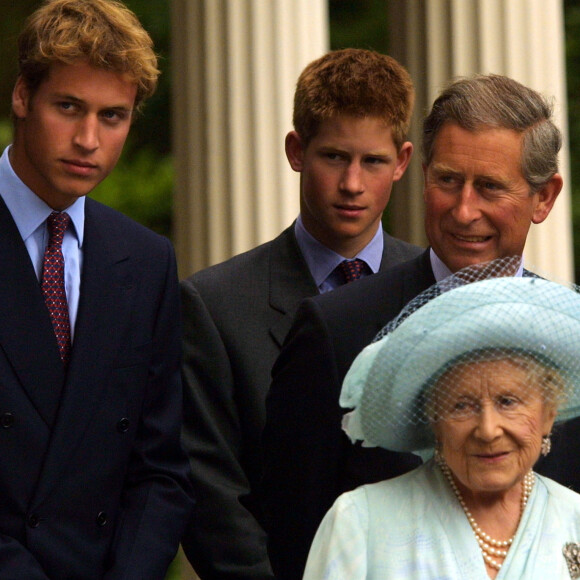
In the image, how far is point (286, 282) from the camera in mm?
5246

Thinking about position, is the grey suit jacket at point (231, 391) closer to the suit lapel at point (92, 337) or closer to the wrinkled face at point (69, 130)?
the suit lapel at point (92, 337)

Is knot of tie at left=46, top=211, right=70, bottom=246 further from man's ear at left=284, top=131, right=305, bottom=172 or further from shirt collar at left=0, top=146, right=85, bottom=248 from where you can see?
man's ear at left=284, top=131, right=305, bottom=172

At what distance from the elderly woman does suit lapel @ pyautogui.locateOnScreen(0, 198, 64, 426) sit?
930 millimetres

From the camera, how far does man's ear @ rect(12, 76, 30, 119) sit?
4602mm

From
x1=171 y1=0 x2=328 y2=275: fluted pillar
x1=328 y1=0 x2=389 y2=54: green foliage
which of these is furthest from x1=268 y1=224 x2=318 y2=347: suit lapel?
x1=328 y1=0 x2=389 y2=54: green foliage

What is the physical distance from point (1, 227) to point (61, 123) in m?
0.32

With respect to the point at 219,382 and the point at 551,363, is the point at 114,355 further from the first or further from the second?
the point at 551,363

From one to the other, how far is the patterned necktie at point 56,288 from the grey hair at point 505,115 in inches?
41.0

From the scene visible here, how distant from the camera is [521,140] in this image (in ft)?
14.8

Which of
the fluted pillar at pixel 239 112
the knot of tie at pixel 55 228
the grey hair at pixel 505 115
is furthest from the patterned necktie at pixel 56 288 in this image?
the fluted pillar at pixel 239 112

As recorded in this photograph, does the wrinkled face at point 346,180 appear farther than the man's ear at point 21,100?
Yes

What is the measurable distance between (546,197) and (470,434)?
103 cm

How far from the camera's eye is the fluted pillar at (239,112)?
7594 mm

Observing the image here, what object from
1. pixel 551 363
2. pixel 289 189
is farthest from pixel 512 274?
pixel 289 189
